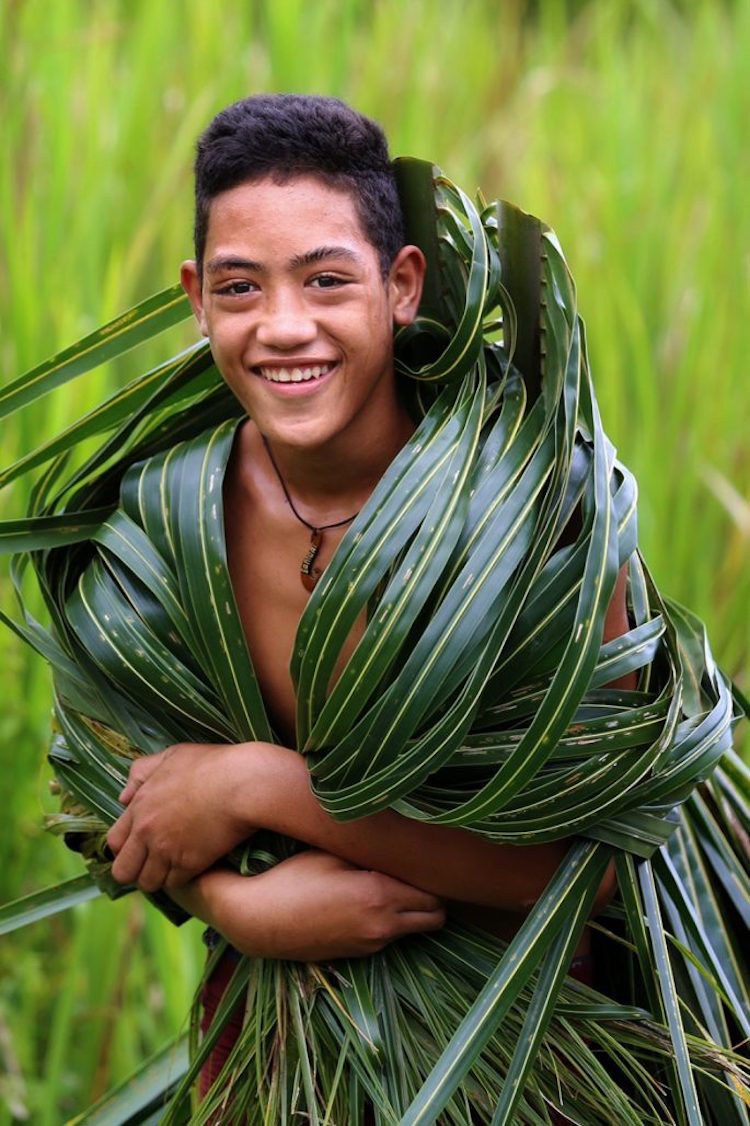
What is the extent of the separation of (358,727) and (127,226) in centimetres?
118

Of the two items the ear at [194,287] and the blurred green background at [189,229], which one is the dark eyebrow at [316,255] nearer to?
the ear at [194,287]

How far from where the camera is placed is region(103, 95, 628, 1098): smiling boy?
0.98m

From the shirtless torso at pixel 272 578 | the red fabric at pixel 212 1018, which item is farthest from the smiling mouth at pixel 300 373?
the red fabric at pixel 212 1018

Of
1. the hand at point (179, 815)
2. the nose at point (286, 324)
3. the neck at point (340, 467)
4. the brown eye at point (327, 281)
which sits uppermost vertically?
the brown eye at point (327, 281)

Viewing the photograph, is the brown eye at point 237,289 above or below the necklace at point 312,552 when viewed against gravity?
above

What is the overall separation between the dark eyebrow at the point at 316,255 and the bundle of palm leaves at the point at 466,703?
0.27ft

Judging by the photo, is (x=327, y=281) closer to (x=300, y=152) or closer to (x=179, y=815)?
(x=300, y=152)

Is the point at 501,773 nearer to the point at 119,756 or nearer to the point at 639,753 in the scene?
the point at 639,753

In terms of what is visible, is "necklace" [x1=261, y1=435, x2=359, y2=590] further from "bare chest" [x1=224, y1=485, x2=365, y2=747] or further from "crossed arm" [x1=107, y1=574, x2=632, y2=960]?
"crossed arm" [x1=107, y1=574, x2=632, y2=960]

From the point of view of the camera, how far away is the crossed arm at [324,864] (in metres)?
1.01

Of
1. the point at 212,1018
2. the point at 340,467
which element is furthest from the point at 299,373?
the point at 212,1018

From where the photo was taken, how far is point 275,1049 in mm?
1050

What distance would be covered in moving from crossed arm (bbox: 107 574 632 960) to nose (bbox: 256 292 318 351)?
0.26 m

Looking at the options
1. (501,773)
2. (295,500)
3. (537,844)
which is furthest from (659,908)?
(295,500)
